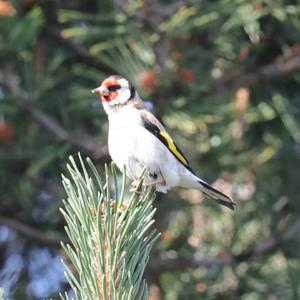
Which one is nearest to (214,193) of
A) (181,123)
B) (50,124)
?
(181,123)

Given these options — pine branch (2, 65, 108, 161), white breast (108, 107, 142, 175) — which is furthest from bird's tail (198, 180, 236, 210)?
pine branch (2, 65, 108, 161)

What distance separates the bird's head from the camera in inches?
112

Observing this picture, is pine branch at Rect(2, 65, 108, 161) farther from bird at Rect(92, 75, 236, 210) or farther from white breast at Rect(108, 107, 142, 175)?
white breast at Rect(108, 107, 142, 175)

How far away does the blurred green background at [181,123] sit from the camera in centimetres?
346

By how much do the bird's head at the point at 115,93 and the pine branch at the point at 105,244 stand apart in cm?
134

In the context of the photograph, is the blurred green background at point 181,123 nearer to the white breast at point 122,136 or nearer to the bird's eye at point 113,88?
the bird's eye at point 113,88

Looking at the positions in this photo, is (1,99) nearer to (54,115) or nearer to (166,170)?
(54,115)

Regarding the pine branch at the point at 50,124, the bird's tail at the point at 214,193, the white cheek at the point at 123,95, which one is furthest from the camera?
the pine branch at the point at 50,124

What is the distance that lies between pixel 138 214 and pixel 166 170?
1111mm

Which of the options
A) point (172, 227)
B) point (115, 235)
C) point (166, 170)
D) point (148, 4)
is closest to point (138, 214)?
point (115, 235)

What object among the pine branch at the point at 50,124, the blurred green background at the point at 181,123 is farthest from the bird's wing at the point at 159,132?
the pine branch at the point at 50,124

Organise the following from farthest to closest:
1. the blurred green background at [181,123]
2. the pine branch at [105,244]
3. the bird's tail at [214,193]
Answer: the blurred green background at [181,123]
the bird's tail at [214,193]
the pine branch at [105,244]

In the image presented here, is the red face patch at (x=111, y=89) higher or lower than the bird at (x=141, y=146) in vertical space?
higher

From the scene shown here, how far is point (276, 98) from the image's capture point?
3852mm
